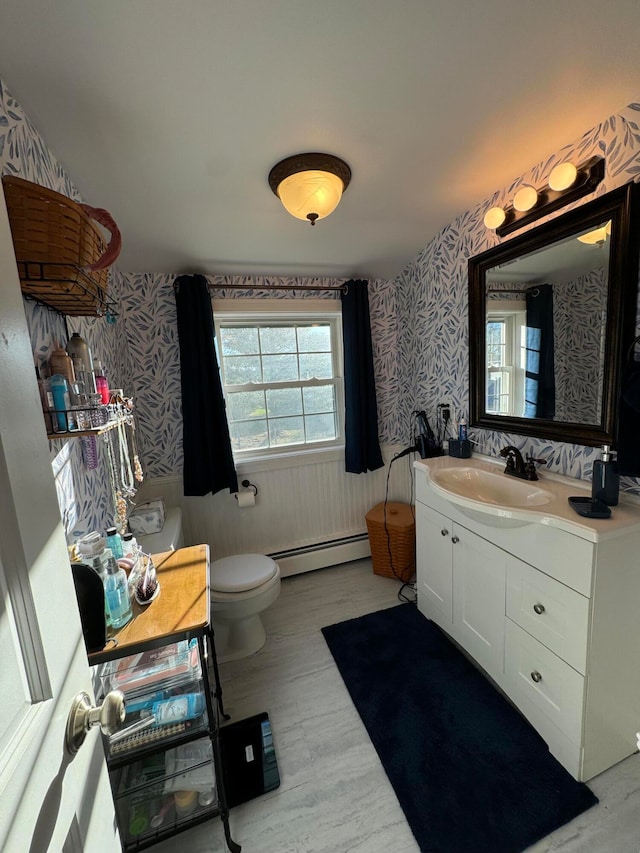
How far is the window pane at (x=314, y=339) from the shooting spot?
7.95ft

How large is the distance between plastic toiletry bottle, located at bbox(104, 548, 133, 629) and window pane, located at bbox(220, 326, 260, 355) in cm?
158

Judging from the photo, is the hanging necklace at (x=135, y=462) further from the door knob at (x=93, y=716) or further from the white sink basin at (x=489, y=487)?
the white sink basin at (x=489, y=487)

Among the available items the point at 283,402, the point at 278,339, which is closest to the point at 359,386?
the point at 283,402

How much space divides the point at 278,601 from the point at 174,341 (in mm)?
1776

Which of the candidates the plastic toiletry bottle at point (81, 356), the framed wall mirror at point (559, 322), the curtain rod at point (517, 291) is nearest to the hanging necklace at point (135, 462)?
the plastic toiletry bottle at point (81, 356)

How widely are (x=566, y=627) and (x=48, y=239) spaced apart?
1.82 meters

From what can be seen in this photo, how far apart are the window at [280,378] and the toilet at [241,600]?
76 cm

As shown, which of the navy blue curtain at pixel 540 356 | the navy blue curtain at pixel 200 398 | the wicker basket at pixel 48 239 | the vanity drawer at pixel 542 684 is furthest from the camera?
the navy blue curtain at pixel 200 398

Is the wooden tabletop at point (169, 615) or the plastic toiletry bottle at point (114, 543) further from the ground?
the plastic toiletry bottle at point (114, 543)

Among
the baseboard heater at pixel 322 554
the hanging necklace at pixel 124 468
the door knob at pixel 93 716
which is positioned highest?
the hanging necklace at pixel 124 468

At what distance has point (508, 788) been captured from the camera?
1139mm

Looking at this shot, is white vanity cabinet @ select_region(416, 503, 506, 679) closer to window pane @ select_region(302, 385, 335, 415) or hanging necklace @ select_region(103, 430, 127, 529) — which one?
window pane @ select_region(302, 385, 335, 415)

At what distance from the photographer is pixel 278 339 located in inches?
93.2

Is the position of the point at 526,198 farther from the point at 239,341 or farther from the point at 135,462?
the point at 135,462
